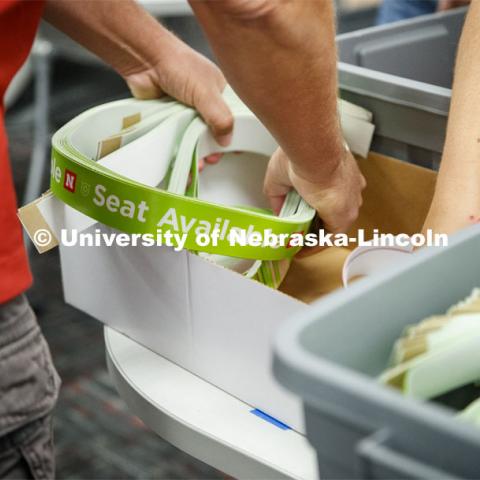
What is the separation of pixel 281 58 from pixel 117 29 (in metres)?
0.33

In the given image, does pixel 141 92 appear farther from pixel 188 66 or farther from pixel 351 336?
pixel 351 336

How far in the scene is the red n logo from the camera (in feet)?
2.22

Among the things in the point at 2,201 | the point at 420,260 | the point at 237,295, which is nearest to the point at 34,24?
the point at 2,201

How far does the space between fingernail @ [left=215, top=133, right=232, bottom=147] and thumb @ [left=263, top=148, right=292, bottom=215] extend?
71mm

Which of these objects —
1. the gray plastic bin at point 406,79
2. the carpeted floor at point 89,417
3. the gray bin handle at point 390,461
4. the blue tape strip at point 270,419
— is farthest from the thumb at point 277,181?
the carpeted floor at point 89,417

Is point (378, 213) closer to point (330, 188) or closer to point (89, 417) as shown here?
point (330, 188)

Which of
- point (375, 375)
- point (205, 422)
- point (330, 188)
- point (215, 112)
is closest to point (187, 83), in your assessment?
point (215, 112)

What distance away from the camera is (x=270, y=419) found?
653 millimetres

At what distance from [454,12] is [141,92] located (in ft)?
1.34

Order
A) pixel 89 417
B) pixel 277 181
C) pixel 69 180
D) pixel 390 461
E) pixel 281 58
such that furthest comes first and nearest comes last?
1. pixel 89 417
2. pixel 277 181
3. pixel 69 180
4. pixel 281 58
5. pixel 390 461

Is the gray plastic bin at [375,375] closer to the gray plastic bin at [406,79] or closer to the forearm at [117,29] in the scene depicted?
the gray plastic bin at [406,79]

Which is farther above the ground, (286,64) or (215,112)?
(286,64)

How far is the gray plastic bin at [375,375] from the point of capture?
338 mm

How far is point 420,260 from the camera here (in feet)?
1.50
